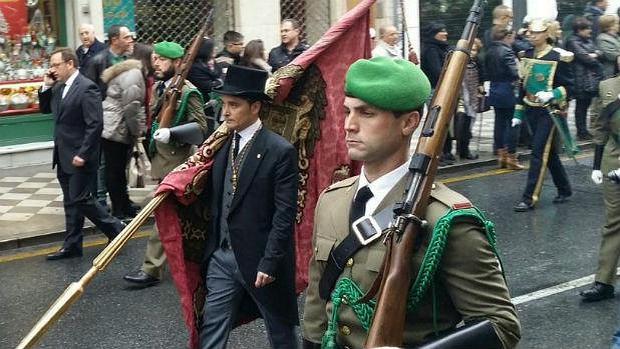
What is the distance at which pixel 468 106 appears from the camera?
14219 millimetres

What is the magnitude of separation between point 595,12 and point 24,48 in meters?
9.58

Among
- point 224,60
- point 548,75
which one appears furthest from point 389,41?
point 548,75

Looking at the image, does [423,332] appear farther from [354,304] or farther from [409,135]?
[409,135]

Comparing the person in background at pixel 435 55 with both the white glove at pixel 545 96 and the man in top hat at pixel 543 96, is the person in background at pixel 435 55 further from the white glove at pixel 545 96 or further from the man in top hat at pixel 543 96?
the white glove at pixel 545 96

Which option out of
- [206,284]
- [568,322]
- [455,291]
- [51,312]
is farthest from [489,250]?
[568,322]

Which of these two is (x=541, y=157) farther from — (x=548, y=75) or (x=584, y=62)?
(x=584, y=62)

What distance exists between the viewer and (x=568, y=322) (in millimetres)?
7148

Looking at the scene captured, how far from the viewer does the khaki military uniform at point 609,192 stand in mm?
7465

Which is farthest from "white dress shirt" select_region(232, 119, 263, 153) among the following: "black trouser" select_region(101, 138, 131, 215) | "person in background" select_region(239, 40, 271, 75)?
"person in background" select_region(239, 40, 271, 75)

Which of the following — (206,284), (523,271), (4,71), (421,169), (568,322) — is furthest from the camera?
(4,71)

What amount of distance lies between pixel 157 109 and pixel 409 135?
5.76 meters

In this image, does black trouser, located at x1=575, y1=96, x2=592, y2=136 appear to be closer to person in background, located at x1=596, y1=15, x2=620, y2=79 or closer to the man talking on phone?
person in background, located at x1=596, y1=15, x2=620, y2=79

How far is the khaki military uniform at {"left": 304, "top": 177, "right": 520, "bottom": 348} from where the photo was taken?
3.00 meters

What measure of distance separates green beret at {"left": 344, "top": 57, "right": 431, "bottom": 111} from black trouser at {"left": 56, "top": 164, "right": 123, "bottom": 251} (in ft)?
20.7
